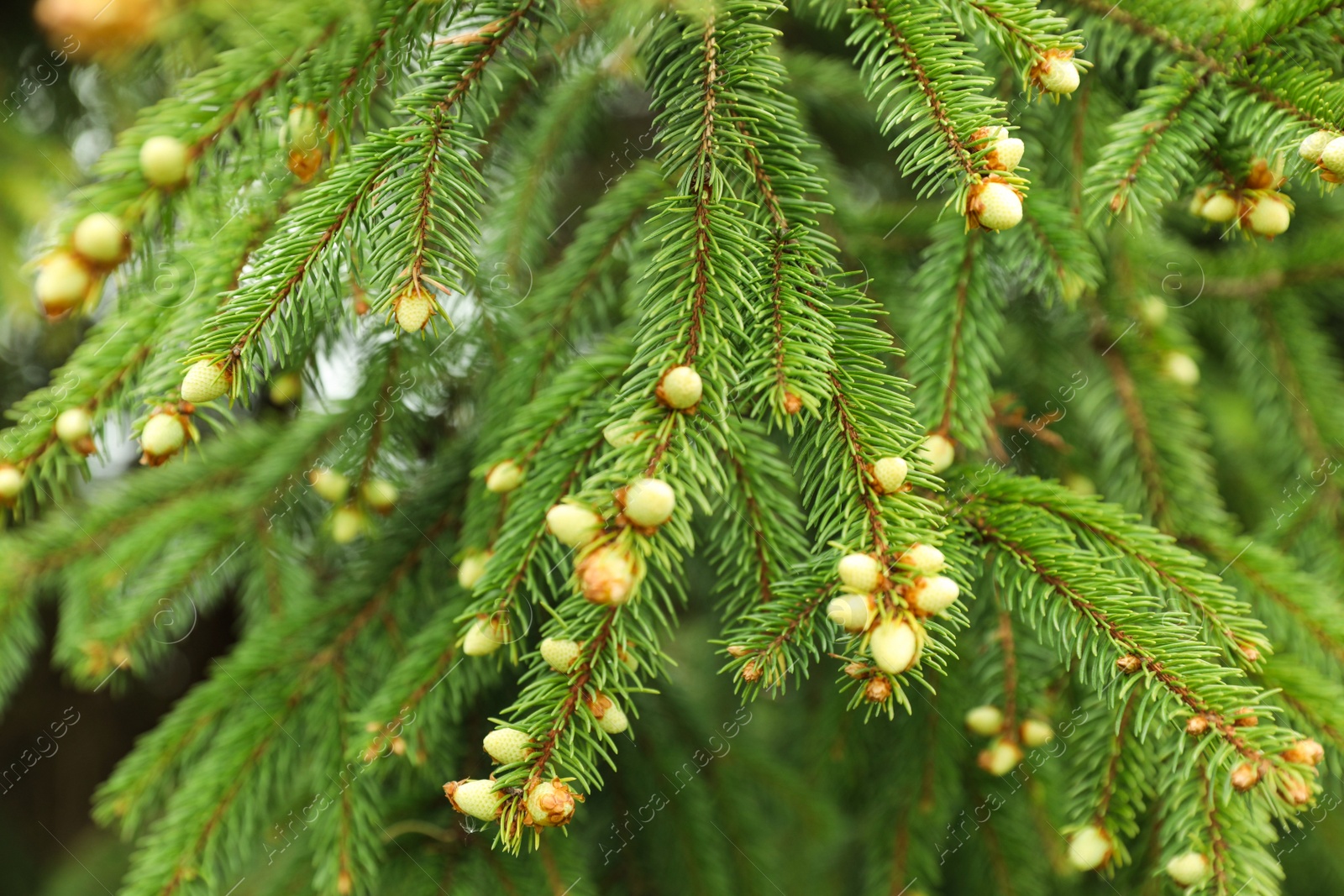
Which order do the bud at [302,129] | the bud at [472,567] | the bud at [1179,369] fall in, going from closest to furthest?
1. the bud at [302,129]
2. the bud at [472,567]
3. the bud at [1179,369]

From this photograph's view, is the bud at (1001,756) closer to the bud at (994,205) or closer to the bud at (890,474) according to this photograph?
the bud at (890,474)

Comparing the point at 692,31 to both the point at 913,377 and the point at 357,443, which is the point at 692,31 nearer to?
the point at 913,377

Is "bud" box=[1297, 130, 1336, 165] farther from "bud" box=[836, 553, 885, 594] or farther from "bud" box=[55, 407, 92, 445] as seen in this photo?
"bud" box=[55, 407, 92, 445]

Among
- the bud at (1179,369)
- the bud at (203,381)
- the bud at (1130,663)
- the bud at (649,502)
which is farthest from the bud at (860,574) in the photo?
the bud at (1179,369)

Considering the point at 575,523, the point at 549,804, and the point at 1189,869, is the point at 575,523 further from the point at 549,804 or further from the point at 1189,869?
the point at 1189,869

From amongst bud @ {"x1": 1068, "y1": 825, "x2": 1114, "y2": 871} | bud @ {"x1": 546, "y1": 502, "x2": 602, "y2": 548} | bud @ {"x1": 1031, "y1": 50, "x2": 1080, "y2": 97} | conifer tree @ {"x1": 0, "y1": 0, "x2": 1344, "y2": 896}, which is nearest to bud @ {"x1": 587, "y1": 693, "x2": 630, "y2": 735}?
conifer tree @ {"x1": 0, "y1": 0, "x2": 1344, "y2": 896}
